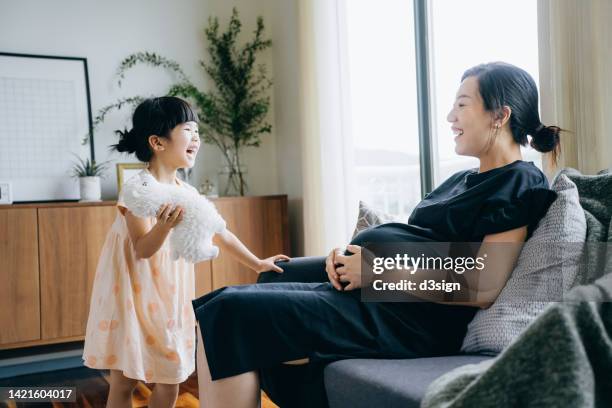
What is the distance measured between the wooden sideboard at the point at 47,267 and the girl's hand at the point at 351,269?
183 cm

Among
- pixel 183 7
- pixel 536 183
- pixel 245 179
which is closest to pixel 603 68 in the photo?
pixel 536 183

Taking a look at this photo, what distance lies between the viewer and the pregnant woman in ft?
4.11

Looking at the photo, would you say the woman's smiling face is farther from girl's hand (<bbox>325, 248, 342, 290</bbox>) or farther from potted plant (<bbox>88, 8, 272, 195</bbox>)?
potted plant (<bbox>88, 8, 272, 195</bbox>)

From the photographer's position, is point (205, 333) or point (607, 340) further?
point (205, 333)

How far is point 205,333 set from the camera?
1271mm

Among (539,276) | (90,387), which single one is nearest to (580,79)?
(539,276)

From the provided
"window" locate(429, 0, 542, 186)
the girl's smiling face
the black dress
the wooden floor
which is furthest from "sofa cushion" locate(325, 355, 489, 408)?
"window" locate(429, 0, 542, 186)

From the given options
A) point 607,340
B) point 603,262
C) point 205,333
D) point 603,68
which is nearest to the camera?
point 607,340

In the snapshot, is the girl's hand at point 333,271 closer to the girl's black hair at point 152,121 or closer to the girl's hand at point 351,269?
the girl's hand at point 351,269

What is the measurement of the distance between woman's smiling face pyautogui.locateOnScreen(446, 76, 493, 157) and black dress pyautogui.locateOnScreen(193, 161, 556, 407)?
0.32 feet

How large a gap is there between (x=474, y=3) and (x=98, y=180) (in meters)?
2.17

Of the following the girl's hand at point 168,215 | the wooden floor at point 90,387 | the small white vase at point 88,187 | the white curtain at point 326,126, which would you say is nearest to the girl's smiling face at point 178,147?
the girl's hand at point 168,215

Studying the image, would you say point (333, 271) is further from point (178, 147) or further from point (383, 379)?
point (178, 147)

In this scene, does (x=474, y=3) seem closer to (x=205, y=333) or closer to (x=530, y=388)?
(x=205, y=333)
